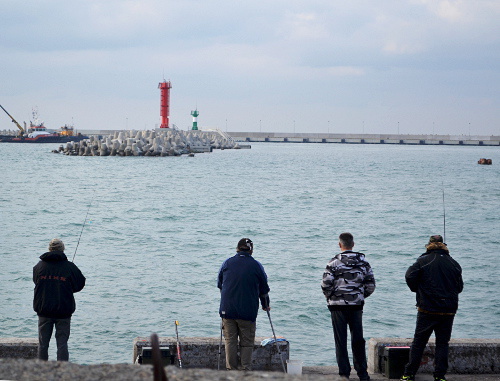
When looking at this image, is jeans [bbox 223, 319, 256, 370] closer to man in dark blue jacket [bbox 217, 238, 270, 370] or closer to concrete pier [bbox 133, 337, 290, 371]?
man in dark blue jacket [bbox 217, 238, 270, 370]

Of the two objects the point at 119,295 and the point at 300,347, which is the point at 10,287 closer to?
the point at 119,295

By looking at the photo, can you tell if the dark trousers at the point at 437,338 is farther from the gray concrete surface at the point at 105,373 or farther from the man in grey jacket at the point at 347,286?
the gray concrete surface at the point at 105,373

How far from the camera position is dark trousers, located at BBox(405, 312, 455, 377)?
6.87 m

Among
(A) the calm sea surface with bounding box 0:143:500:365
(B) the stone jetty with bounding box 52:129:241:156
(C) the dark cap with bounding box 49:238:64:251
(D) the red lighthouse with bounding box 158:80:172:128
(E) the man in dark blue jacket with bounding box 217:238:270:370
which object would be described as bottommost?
(A) the calm sea surface with bounding box 0:143:500:365

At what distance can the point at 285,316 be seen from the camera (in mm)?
15602

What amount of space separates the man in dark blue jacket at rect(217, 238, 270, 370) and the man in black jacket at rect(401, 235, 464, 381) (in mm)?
1565

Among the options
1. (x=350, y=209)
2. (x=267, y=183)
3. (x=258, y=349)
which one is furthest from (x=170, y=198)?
(x=258, y=349)

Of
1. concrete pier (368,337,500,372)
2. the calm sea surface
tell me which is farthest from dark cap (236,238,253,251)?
the calm sea surface

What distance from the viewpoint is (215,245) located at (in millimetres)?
27375

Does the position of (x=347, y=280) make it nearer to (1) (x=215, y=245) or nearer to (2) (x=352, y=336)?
(2) (x=352, y=336)

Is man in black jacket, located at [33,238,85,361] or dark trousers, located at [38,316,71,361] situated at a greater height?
man in black jacket, located at [33,238,85,361]

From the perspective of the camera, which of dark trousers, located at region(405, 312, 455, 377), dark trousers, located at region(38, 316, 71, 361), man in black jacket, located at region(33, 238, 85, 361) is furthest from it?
dark trousers, located at region(38, 316, 71, 361)

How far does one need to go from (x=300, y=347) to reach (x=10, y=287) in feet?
29.4

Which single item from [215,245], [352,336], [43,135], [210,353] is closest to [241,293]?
[210,353]
